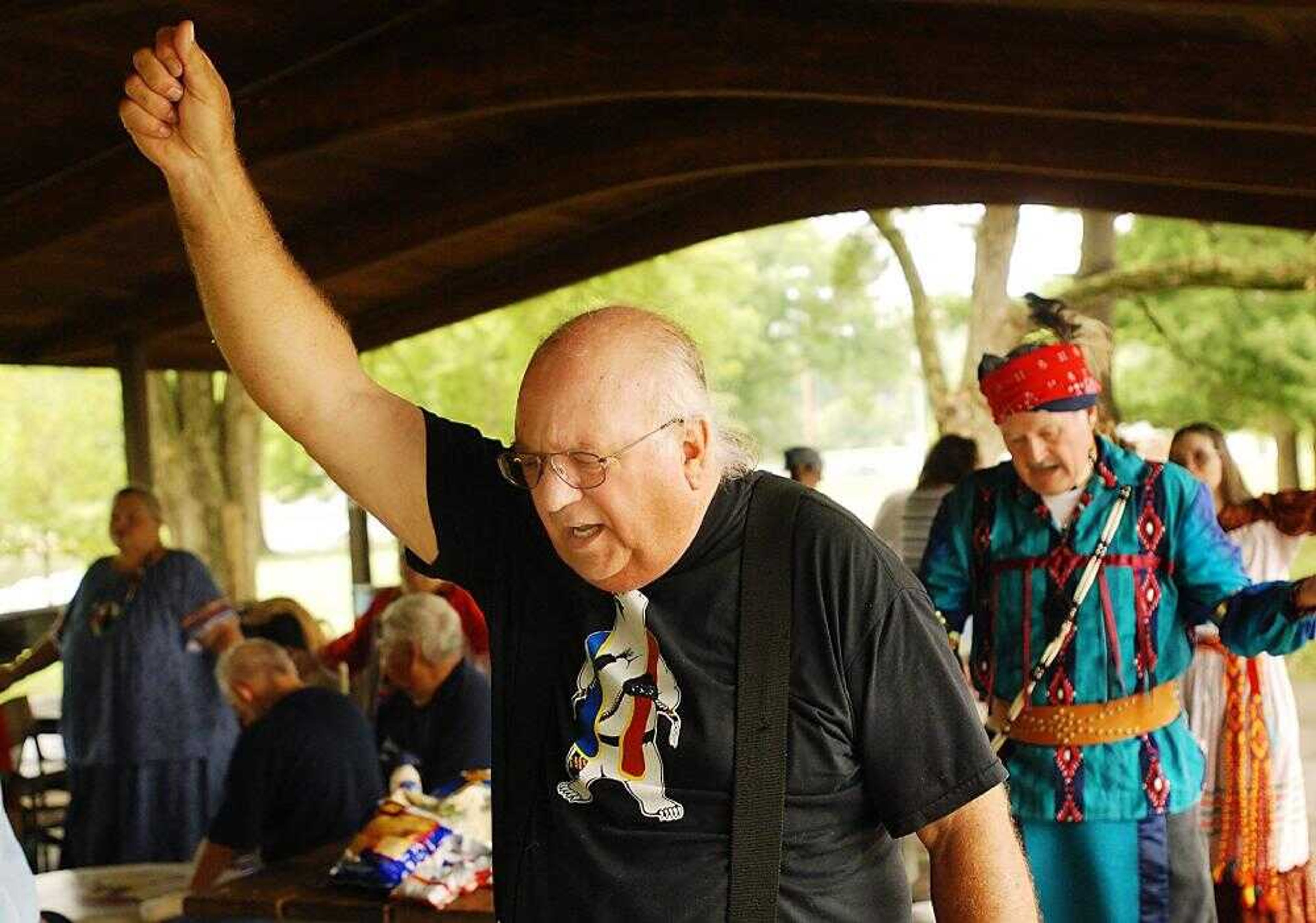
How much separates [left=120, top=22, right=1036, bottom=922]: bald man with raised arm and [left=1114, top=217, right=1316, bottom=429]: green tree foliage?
1185 cm

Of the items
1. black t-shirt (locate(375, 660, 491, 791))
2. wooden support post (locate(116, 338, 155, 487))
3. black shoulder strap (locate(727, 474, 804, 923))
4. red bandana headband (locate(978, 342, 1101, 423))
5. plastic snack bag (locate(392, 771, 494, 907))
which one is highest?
wooden support post (locate(116, 338, 155, 487))

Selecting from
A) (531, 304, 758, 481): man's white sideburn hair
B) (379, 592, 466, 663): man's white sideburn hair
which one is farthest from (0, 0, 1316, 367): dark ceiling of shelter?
(531, 304, 758, 481): man's white sideburn hair

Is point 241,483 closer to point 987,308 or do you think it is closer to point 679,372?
point 987,308

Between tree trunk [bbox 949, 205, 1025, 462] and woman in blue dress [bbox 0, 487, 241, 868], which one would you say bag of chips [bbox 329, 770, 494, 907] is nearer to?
woman in blue dress [bbox 0, 487, 241, 868]

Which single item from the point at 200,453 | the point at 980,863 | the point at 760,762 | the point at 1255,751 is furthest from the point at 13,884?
the point at 200,453

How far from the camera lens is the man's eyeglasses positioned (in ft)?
5.74

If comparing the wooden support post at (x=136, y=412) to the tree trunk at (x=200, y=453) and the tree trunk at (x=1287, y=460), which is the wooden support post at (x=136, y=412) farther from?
the tree trunk at (x=1287, y=460)

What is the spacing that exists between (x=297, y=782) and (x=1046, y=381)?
7.63 ft

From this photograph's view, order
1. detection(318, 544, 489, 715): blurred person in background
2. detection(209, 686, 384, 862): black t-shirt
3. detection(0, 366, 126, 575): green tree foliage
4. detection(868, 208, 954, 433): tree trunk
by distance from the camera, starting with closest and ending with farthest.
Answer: detection(209, 686, 384, 862): black t-shirt → detection(318, 544, 489, 715): blurred person in background → detection(868, 208, 954, 433): tree trunk → detection(0, 366, 126, 575): green tree foliage

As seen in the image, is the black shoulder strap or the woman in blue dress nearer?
the black shoulder strap

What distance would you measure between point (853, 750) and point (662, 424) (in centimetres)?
42

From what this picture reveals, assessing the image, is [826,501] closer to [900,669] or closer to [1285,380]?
[900,669]

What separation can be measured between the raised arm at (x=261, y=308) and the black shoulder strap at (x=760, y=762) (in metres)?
0.46

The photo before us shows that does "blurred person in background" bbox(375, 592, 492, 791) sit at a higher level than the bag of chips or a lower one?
higher
